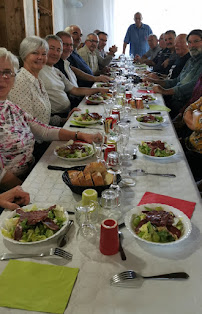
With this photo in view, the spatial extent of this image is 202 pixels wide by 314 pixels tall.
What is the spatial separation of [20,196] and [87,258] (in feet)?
1.48

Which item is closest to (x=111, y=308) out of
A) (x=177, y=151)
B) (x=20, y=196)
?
(x=20, y=196)

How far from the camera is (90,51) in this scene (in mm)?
5055

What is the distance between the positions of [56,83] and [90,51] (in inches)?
96.4

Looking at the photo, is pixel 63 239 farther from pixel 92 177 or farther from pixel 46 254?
pixel 92 177

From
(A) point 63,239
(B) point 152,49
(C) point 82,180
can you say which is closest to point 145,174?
(C) point 82,180

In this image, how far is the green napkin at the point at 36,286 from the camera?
0.75 m

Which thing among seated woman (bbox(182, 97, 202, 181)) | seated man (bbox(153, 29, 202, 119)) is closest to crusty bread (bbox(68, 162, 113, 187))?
seated woman (bbox(182, 97, 202, 181))

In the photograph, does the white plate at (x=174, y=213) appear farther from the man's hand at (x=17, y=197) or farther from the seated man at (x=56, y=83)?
the seated man at (x=56, y=83)

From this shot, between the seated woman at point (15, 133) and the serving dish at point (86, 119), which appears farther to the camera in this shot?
the serving dish at point (86, 119)

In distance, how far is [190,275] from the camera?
848 millimetres

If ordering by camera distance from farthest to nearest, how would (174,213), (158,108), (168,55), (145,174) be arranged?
1. (168,55)
2. (158,108)
3. (145,174)
4. (174,213)

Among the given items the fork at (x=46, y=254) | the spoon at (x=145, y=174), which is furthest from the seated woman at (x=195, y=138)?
the fork at (x=46, y=254)

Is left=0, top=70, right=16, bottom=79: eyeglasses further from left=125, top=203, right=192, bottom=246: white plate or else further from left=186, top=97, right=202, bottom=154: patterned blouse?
left=186, top=97, right=202, bottom=154: patterned blouse

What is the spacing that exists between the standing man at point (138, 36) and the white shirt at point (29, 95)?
6190 millimetres
